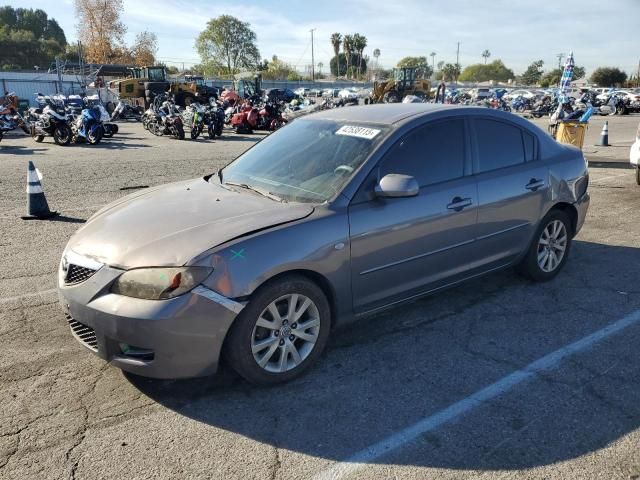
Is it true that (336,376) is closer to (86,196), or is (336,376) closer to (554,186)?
(554,186)

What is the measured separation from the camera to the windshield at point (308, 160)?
362 centimetres

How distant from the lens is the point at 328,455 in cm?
266

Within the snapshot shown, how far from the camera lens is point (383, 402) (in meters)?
3.09

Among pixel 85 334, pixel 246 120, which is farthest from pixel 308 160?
pixel 246 120

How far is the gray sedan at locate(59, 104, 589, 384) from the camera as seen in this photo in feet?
9.46

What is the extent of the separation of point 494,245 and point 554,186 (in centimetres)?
97

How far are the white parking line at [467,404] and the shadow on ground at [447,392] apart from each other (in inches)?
1.6

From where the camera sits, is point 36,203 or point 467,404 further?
point 36,203

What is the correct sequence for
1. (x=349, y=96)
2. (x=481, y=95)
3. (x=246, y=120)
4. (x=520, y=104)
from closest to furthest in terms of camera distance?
1. (x=246, y=120)
2. (x=349, y=96)
3. (x=520, y=104)
4. (x=481, y=95)

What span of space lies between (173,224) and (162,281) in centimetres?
50

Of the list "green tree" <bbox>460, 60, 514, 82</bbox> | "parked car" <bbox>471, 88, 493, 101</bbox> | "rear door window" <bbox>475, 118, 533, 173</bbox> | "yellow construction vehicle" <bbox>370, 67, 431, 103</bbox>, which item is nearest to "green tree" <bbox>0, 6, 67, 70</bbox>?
"yellow construction vehicle" <bbox>370, 67, 431, 103</bbox>

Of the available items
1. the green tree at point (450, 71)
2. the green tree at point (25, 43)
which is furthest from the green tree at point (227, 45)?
the green tree at point (450, 71)

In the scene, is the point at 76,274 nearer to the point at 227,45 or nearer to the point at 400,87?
the point at 400,87

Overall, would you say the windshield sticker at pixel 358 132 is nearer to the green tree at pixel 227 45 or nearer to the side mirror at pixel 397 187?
the side mirror at pixel 397 187
